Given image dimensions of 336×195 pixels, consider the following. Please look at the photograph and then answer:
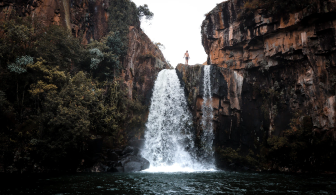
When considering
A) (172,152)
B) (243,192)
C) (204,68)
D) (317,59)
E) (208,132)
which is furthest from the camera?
(204,68)

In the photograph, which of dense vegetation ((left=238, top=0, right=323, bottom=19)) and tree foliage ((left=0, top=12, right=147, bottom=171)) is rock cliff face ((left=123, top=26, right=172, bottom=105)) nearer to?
tree foliage ((left=0, top=12, right=147, bottom=171))

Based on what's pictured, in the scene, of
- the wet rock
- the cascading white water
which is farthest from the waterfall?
the wet rock

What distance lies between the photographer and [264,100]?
2258cm

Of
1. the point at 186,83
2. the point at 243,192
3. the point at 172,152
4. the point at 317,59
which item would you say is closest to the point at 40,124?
the point at 172,152

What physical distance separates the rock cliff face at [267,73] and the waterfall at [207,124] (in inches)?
22.4

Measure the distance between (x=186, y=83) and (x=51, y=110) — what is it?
14094mm

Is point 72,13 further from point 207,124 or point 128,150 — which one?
point 207,124

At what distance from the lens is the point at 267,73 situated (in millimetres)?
22938

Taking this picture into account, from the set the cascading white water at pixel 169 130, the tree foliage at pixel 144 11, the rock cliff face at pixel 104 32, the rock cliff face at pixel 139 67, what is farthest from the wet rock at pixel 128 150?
the tree foliage at pixel 144 11

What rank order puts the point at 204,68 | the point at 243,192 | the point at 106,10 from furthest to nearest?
the point at 106,10 < the point at 204,68 < the point at 243,192

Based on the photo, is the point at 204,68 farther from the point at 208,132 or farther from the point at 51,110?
the point at 51,110

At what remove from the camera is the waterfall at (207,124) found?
22.0 metres

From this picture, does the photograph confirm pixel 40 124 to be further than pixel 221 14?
No

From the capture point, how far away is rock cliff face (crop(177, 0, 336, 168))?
57.9 ft
